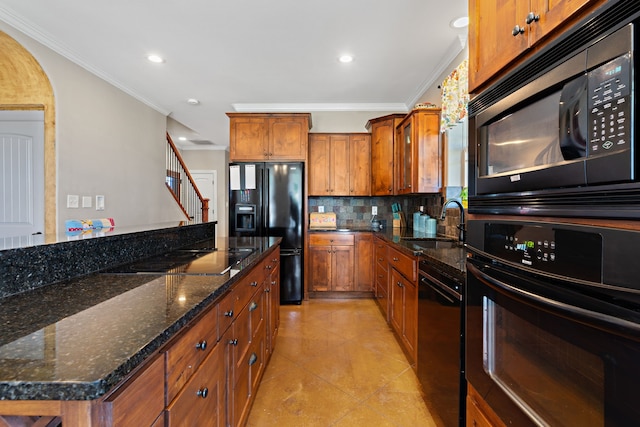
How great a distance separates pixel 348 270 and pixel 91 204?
10.0 feet

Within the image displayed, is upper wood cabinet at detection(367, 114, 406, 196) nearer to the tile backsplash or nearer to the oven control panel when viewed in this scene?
the tile backsplash

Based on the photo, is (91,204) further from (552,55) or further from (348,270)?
(552,55)

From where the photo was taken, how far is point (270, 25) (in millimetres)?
2527

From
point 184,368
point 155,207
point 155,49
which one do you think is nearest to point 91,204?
point 155,207

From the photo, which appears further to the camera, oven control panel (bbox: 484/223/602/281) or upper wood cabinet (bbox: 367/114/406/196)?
upper wood cabinet (bbox: 367/114/406/196)

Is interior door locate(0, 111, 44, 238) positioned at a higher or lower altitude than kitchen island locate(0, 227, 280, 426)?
higher

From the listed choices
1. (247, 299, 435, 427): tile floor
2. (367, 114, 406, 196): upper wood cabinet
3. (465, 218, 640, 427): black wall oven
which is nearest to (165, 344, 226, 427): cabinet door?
(247, 299, 435, 427): tile floor

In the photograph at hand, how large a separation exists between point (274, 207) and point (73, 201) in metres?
2.07

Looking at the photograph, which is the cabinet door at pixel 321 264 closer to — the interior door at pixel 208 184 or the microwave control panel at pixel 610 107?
the microwave control panel at pixel 610 107

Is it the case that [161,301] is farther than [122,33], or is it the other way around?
[122,33]

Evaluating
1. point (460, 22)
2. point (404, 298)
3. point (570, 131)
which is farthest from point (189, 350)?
point (460, 22)

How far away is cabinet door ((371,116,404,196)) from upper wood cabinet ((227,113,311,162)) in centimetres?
95

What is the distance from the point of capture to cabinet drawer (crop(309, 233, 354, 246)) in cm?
396

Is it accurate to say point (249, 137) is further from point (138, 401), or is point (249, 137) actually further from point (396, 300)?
point (138, 401)
